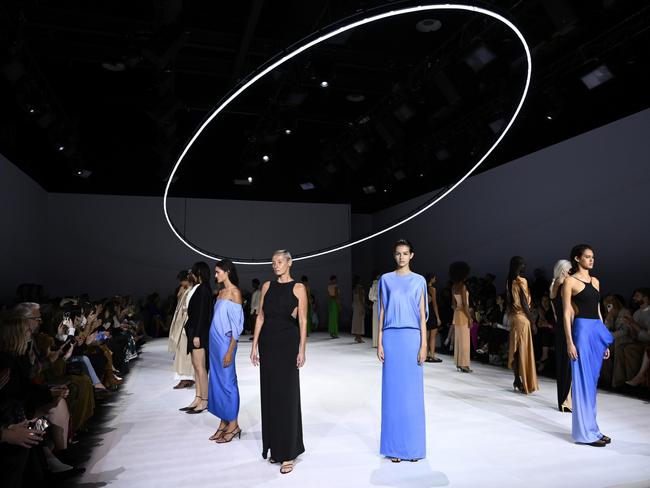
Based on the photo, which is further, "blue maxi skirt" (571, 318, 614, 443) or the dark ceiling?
the dark ceiling

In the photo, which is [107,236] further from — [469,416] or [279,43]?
[469,416]

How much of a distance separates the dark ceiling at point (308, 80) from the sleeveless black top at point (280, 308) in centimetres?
193

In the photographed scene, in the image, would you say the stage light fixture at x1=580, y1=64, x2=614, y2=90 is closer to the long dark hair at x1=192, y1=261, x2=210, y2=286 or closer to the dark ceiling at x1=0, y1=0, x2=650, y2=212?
the dark ceiling at x1=0, y1=0, x2=650, y2=212

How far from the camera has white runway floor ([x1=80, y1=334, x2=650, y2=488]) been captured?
10.2ft

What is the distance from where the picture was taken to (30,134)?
1005 cm

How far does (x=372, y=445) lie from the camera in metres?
3.75

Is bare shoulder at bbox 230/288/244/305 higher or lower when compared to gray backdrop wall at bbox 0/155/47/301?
lower

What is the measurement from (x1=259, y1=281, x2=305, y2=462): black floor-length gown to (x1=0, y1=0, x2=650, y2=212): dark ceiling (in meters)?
2.02

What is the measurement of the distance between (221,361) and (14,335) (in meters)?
1.52

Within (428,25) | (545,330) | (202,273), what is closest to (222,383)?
(202,273)

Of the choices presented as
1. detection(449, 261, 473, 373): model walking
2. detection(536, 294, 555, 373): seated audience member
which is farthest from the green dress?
detection(536, 294, 555, 373): seated audience member

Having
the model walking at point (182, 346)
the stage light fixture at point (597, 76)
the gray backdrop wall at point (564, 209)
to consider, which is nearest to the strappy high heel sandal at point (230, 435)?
the model walking at point (182, 346)

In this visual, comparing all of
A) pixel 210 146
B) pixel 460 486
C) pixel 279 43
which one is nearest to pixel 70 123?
pixel 210 146

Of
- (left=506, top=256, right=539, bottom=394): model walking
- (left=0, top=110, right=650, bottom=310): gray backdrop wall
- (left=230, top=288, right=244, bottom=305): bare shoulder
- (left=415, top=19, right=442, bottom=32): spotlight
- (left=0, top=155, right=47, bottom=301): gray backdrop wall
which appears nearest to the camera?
(left=230, top=288, right=244, bottom=305): bare shoulder
